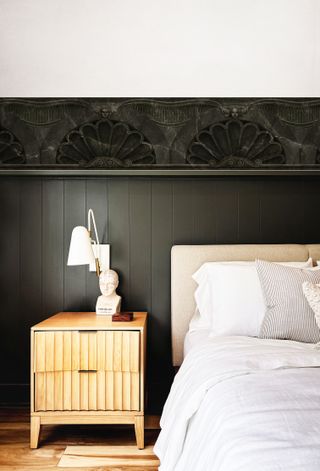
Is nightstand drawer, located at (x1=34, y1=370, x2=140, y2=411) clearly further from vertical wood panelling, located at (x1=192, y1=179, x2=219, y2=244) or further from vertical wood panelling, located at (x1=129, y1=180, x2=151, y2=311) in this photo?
vertical wood panelling, located at (x1=192, y1=179, x2=219, y2=244)

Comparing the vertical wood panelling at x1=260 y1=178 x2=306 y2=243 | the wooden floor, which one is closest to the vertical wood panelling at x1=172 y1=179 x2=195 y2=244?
the vertical wood panelling at x1=260 y1=178 x2=306 y2=243

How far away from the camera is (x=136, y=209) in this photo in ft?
9.40

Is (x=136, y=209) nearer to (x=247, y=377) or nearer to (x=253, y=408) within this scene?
(x=247, y=377)

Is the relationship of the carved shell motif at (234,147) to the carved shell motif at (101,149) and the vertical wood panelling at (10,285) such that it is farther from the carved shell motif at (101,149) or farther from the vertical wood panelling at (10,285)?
the vertical wood panelling at (10,285)

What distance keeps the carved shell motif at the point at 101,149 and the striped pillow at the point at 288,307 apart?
1163mm

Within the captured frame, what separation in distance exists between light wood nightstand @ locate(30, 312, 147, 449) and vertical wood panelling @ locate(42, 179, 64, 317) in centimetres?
57

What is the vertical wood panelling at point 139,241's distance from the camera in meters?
2.86

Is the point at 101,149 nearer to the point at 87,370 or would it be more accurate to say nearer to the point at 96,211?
the point at 96,211

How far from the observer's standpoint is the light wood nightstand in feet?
7.57

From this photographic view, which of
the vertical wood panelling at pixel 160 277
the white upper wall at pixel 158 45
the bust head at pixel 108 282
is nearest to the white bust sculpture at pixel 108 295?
the bust head at pixel 108 282

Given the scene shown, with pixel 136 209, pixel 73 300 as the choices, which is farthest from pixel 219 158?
pixel 73 300

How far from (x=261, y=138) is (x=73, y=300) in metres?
1.67

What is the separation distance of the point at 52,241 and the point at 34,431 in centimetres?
117

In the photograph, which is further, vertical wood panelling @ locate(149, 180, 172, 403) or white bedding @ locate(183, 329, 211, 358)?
vertical wood panelling @ locate(149, 180, 172, 403)
